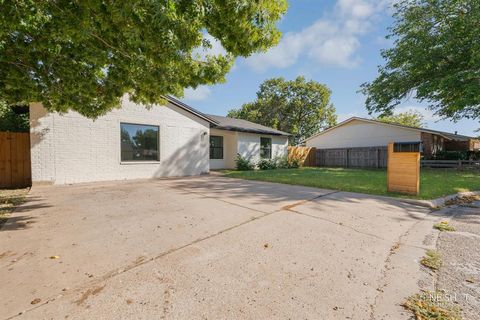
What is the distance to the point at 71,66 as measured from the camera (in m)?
4.79

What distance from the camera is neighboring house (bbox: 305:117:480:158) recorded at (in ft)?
59.8

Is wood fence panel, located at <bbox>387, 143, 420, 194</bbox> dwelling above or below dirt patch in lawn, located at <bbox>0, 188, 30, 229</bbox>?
above

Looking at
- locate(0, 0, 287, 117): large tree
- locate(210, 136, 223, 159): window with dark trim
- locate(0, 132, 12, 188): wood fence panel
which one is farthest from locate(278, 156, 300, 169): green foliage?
locate(0, 132, 12, 188): wood fence panel

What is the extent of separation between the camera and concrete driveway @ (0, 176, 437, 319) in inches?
76.8

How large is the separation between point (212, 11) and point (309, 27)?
371 inches

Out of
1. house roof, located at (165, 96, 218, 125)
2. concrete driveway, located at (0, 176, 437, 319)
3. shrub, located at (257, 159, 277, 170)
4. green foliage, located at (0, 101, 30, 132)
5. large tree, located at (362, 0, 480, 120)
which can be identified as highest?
large tree, located at (362, 0, 480, 120)

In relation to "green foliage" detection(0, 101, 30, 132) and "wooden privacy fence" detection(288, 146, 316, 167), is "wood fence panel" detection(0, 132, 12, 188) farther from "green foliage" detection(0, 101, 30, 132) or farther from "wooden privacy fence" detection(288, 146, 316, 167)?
"wooden privacy fence" detection(288, 146, 316, 167)

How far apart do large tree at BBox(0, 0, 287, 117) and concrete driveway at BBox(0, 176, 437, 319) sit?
2.79 meters

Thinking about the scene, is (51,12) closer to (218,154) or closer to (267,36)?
(267,36)

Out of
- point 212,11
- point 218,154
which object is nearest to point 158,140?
point 218,154

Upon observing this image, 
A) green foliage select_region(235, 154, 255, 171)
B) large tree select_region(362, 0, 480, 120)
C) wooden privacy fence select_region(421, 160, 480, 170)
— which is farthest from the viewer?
green foliage select_region(235, 154, 255, 171)

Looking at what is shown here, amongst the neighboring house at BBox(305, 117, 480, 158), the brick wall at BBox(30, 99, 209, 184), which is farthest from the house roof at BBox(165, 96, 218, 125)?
the neighboring house at BBox(305, 117, 480, 158)

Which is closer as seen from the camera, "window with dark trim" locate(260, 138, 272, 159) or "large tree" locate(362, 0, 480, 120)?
"large tree" locate(362, 0, 480, 120)

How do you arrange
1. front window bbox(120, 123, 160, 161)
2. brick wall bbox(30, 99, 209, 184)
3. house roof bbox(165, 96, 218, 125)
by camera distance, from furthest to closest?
1. house roof bbox(165, 96, 218, 125)
2. front window bbox(120, 123, 160, 161)
3. brick wall bbox(30, 99, 209, 184)
